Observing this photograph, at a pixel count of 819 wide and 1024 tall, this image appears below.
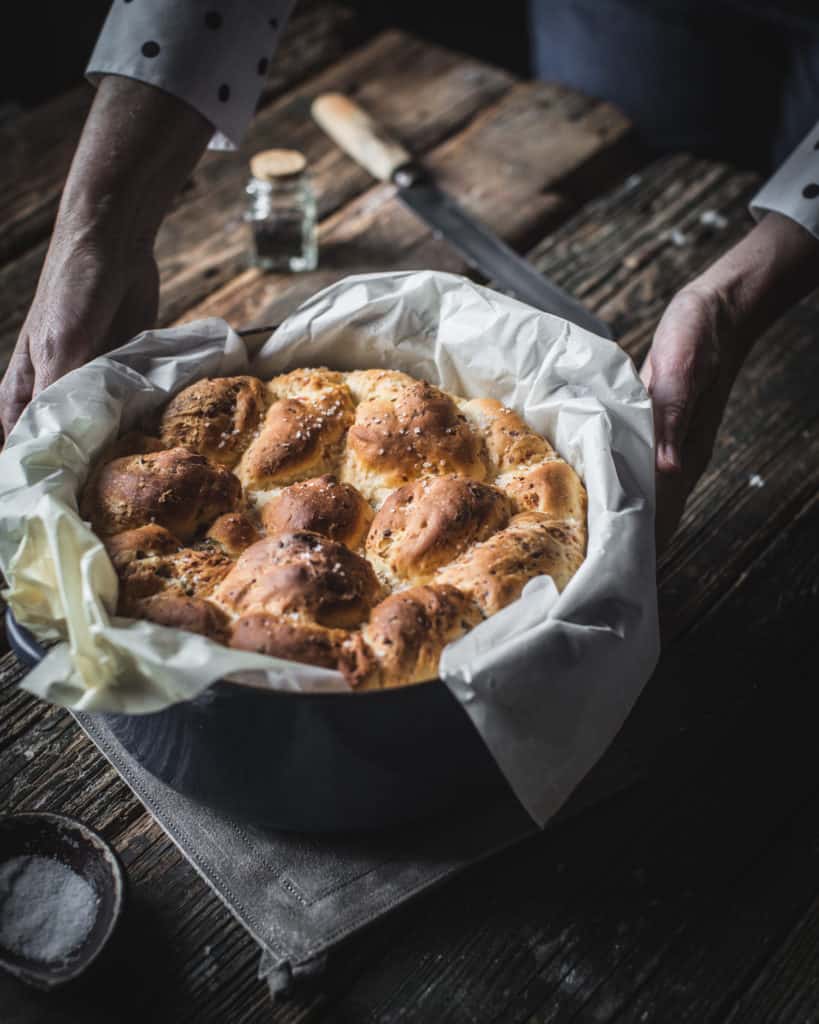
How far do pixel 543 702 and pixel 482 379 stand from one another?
0.57 meters

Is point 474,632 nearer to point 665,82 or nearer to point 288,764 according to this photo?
point 288,764

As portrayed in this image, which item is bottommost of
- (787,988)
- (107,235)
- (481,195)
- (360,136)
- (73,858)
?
(787,988)

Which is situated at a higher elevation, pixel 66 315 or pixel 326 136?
pixel 66 315

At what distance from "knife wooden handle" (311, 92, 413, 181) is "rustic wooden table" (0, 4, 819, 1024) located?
0.12 meters

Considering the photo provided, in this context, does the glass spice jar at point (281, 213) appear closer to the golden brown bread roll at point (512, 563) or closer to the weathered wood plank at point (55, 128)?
the weathered wood plank at point (55, 128)

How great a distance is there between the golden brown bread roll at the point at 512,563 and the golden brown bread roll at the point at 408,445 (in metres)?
0.14

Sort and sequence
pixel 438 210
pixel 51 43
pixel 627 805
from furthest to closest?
pixel 51 43 < pixel 438 210 < pixel 627 805

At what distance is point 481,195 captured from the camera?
2.24m

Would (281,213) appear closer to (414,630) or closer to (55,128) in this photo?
(55,128)

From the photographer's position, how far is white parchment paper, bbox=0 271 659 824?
0.99 m

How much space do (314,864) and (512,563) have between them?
41cm

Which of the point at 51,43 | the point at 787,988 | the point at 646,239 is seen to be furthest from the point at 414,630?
the point at 51,43

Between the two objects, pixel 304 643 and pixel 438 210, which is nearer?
pixel 304 643

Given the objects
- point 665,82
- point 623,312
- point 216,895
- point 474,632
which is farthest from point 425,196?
point 216,895
